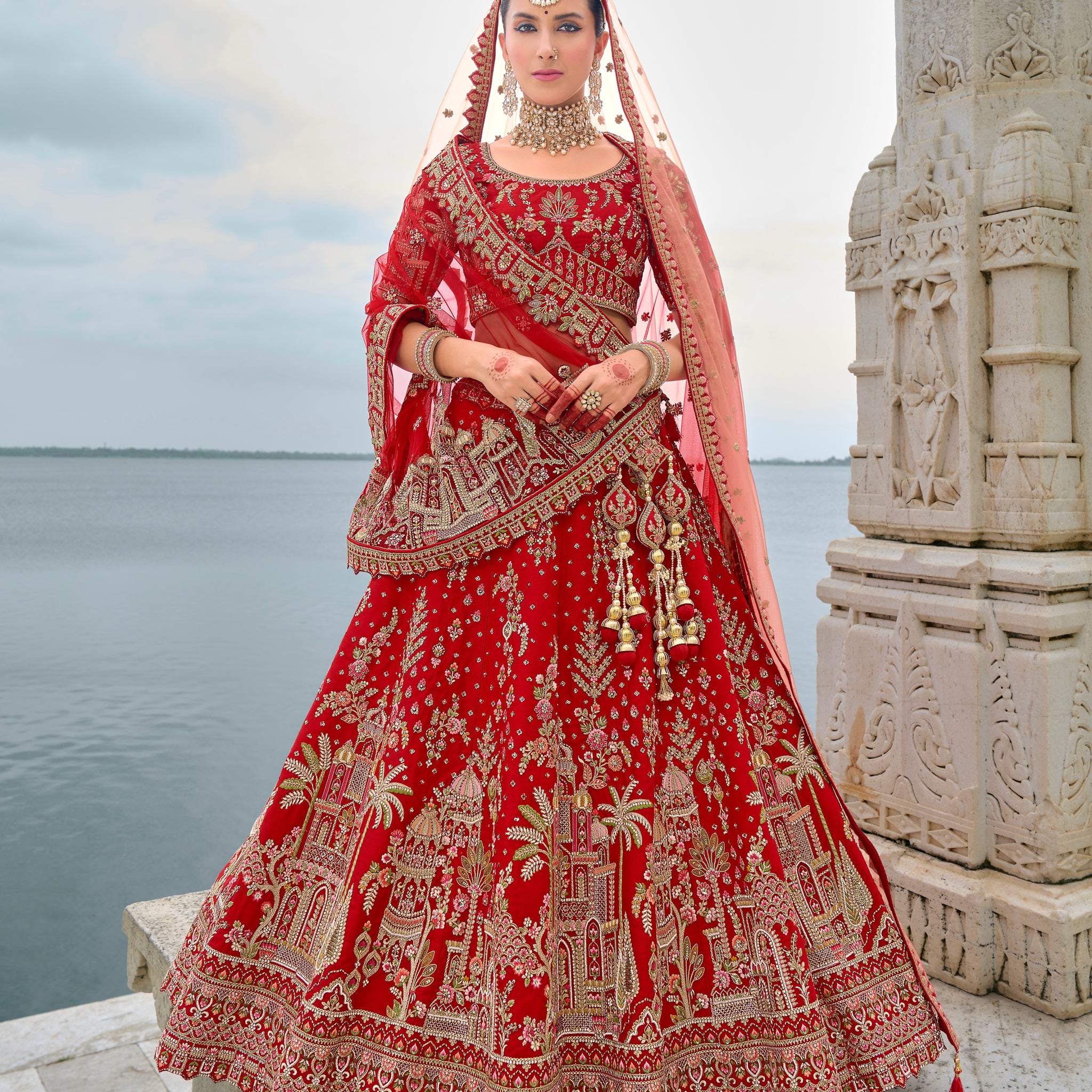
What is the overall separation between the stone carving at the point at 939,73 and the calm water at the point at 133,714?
498cm

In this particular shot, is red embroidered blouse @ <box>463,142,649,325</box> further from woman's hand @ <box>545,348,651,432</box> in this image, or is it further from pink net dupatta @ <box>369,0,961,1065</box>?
woman's hand @ <box>545,348,651,432</box>

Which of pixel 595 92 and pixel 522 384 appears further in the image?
pixel 595 92

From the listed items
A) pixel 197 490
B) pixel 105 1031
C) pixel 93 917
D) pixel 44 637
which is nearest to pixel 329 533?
pixel 44 637

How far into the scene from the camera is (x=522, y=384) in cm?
167

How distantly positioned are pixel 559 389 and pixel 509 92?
2.29ft

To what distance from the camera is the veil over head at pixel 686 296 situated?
1796 mm

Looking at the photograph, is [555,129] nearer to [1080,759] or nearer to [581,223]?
[581,223]

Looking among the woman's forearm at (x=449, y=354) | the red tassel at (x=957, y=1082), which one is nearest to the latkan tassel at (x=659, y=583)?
the woman's forearm at (x=449, y=354)

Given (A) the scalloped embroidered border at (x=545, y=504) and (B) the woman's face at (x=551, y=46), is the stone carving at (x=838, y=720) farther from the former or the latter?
(B) the woman's face at (x=551, y=46)

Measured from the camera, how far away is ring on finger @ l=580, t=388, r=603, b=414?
1665 millimetres

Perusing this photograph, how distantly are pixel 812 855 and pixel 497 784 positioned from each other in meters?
0.61

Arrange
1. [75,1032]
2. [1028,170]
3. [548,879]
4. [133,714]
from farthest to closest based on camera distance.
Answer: [133,714]
[75,1032]
[1028,170]
[548,879]

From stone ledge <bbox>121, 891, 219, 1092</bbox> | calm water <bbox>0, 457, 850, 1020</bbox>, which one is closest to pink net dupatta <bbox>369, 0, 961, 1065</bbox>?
stone ledge <bbox>121, 891, 219, 1092</bbox>

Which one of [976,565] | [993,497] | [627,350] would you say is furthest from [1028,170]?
[627,350]
